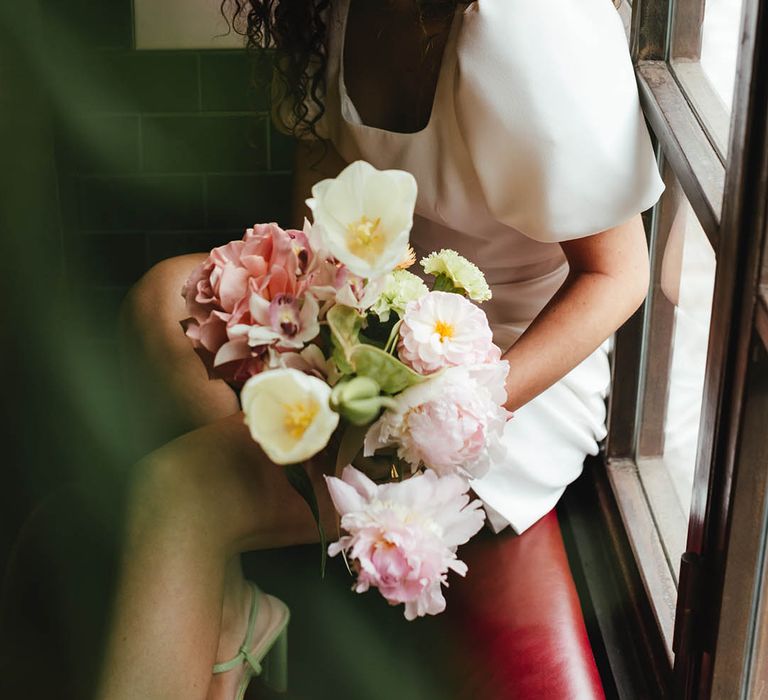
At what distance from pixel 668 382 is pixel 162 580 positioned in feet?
2.22

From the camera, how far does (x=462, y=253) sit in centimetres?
133

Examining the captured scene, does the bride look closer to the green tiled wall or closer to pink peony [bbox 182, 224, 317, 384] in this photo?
pink peony [bbox 182, 224, 317, 384]

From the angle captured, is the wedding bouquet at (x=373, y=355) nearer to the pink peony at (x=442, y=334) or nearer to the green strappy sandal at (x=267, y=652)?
the pink peony at (x=442, y=334)

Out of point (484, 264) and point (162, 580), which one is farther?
point (484, 264)

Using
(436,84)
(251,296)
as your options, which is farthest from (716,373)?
(436,84)

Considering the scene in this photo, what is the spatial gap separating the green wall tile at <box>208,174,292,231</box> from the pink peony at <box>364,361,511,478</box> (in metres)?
1.05

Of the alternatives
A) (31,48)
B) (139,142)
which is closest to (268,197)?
(139,142)

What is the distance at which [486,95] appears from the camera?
1053mm

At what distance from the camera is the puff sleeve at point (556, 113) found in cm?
103

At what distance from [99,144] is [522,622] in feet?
3.62

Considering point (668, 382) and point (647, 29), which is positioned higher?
point (647, 29)

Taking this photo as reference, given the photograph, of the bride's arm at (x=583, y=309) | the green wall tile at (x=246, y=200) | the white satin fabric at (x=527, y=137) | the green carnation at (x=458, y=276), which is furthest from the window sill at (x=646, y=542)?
the green wall tile at (x=246, y=200)

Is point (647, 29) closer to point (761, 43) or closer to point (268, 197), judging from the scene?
point (761, 43)

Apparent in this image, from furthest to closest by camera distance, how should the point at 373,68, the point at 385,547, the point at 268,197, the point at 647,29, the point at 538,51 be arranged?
the point at 268,197 → the point at 373,68 → the point at 647,29 → the point at 538,51 → the point at 385,547
